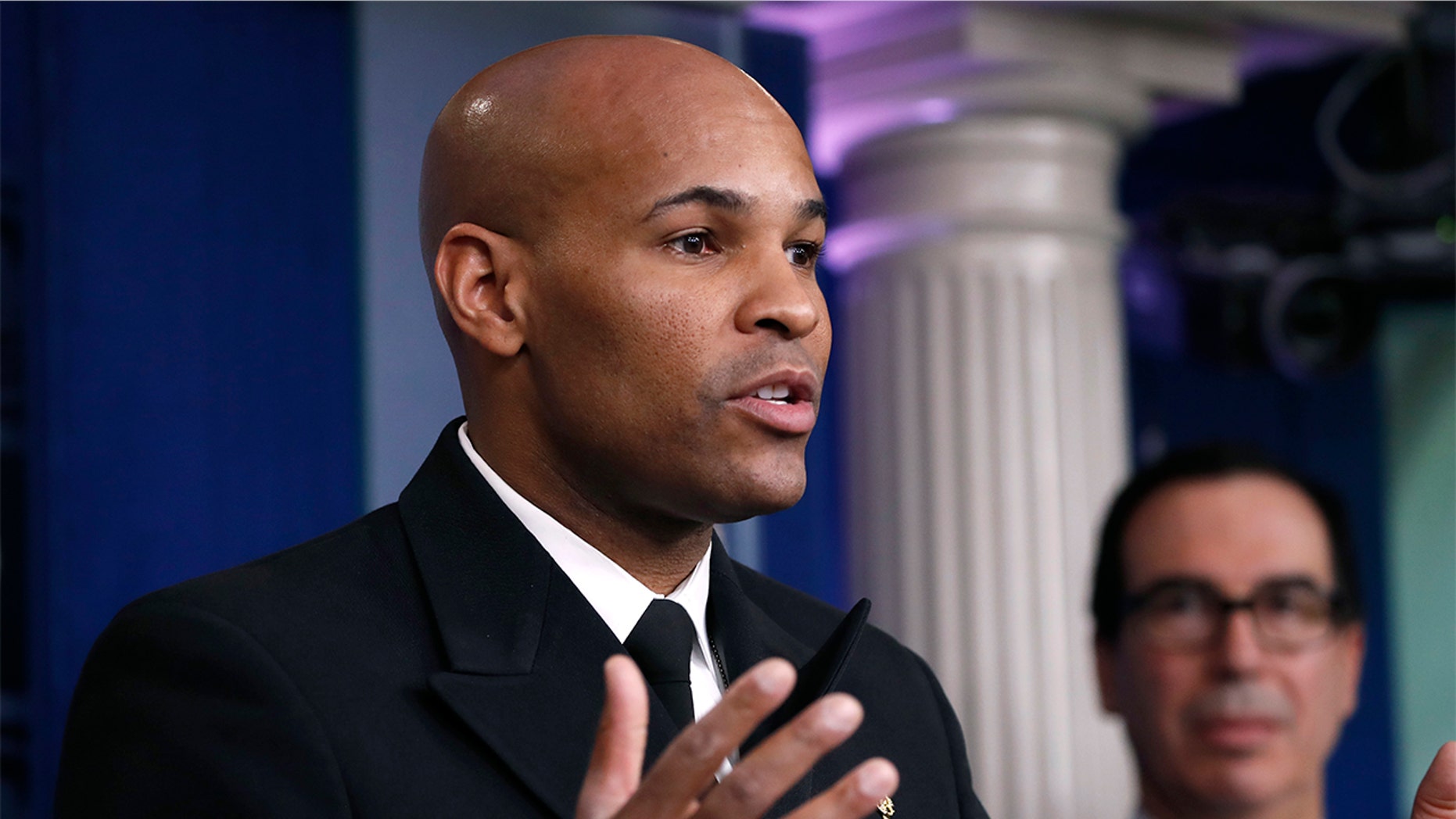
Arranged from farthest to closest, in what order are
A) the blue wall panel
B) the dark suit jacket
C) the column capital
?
the column capital
the blue wall panel
the dark suit jacket

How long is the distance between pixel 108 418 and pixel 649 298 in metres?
1.13

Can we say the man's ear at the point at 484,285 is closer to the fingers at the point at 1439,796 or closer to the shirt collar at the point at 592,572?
the shirt collar at the point at 592,572

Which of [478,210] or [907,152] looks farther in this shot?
[907,152]

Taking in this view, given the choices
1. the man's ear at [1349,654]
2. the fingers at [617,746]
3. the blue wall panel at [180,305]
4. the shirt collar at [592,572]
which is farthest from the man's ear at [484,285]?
the man's ear at [1349,654]

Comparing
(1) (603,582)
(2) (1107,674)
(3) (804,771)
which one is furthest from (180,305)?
(3) (804,771)

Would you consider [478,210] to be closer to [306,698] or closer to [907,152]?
[306,698]

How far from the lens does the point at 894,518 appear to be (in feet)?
9.21

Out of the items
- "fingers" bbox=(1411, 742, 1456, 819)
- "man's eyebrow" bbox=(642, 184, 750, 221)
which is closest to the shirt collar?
"man's eyebrow" bbox=(642, 184, 750, 221)

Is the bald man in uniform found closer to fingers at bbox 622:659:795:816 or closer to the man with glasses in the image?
fingers at bbox 622:659:795:816

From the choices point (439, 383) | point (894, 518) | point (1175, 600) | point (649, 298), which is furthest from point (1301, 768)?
point (649, 298)

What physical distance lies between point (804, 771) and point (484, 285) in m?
0.48

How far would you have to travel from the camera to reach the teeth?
1061 millimetres

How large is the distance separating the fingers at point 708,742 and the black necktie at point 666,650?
0.26 metres

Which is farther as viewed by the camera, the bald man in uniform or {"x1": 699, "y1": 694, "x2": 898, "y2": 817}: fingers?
the bald man in uniform
